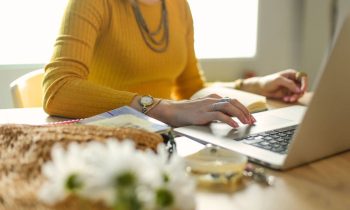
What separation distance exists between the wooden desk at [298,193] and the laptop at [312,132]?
23 millimetres

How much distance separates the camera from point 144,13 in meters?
1.42

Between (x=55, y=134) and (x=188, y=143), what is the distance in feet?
0.98

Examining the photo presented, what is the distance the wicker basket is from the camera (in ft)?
1.58

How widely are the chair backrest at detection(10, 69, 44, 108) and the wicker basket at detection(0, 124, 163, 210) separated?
654 mm

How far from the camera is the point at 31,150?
546mm

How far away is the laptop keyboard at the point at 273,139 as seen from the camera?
2.53 feet

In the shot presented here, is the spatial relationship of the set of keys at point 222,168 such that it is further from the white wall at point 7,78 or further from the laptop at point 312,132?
the white wall at point 7,78

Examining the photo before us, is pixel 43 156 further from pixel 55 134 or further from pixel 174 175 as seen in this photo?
pixel 174 175

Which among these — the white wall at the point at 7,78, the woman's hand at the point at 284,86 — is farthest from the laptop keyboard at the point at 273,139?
the white wall at the point at 7,78

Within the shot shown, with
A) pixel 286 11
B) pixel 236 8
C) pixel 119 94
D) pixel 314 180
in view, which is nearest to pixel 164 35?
pixel 119 94

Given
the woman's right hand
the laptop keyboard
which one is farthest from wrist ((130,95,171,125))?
the laptop keyboard

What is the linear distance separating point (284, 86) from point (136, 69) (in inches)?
16.6

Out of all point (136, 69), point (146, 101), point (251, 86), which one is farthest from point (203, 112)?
point (251, 86)

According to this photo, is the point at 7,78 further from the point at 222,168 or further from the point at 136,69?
the point at 222,168
